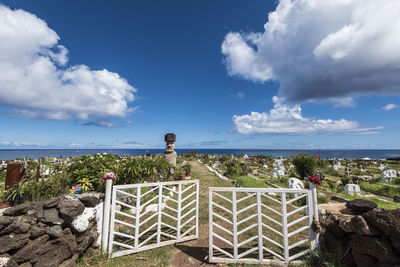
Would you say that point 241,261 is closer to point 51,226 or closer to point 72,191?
point 51,226

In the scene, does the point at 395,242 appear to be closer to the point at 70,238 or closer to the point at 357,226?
the point at 357,226

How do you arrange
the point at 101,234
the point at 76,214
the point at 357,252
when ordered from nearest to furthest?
the point at 357,252, the point at 76,214, the point at 101,234

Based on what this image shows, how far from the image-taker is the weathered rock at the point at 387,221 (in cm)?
235

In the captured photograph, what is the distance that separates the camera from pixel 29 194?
3.74 m

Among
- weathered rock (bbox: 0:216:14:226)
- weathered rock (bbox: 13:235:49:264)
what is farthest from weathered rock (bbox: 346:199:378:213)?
weathered rock (bbox: 0:216:14:226)

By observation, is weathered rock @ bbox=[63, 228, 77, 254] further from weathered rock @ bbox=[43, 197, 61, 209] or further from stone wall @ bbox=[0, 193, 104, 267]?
weathered rock @ bbox=[43, 197, 61, 209]

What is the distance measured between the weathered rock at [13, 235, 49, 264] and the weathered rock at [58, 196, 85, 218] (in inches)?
15.3

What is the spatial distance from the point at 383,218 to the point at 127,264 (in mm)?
4268

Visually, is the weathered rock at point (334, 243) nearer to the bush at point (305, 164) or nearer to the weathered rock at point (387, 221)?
the weathered rock at point (387, 221)

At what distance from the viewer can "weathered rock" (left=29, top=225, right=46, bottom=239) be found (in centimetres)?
262

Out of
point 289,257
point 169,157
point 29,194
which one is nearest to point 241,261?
point 289,257

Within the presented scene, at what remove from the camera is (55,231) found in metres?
2.82

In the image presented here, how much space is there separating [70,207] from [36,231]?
0.50m

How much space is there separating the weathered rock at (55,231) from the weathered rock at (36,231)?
0.24 feet
